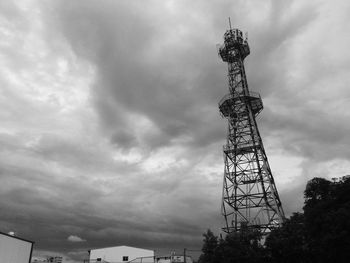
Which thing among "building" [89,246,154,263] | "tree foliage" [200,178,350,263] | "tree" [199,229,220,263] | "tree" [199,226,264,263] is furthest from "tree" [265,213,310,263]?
"building" [89,246,154,263]

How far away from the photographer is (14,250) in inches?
1961

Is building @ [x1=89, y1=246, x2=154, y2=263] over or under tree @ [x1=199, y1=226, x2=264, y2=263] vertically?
over

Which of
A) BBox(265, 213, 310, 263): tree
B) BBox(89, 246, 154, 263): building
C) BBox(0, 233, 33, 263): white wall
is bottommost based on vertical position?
BBox(265, 213, 310, 263): tree

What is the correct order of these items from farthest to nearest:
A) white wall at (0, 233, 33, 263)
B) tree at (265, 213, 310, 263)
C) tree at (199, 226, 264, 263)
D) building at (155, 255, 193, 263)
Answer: building at (155, 255, 193, 263), white wall at (0, 233, 33, 263), tree at (199, 226, 264, 263), tree at (265, 213, 310, 263)

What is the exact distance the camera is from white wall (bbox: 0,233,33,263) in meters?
47.3

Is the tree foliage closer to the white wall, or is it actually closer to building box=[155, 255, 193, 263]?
building box=[155, 255, 193, 263]

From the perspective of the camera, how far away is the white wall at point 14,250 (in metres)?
47.3

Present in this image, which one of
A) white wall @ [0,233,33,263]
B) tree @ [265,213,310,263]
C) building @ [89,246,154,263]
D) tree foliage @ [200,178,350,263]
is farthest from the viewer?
building @ [89,246,154,263]

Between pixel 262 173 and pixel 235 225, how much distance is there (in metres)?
10.00

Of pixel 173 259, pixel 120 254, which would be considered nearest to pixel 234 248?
pixel 173 259

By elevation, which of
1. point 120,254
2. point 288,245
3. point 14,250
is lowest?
point 288,245

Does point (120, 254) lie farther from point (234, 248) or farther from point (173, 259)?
point (234, 248)

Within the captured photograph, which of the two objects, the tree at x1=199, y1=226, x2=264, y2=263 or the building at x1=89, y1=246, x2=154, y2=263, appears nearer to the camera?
the tree at x1=199, y1=226, x2=264, y2=263

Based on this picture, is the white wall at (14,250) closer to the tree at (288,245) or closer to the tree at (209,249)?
the tree at (209,249)
